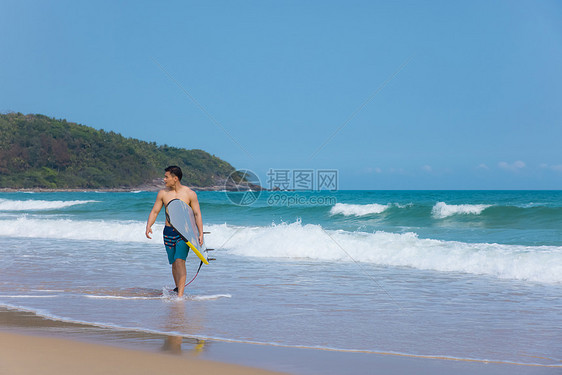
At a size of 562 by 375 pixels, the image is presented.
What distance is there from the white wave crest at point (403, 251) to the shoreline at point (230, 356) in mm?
5304

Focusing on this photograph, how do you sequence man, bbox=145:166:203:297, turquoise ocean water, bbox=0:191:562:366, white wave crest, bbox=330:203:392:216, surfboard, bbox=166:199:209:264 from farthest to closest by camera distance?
1. white wave crest, bbox=330:203:392:216
2. man, bbox=145:166:203:297
3. surfboard, bbox=166:199:209:264
4. turquoise ocean water, bbox=0:191:562:366

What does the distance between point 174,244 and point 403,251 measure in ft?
18.9

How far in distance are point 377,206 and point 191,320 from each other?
71.6 ft

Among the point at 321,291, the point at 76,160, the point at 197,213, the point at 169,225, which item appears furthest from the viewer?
the point at 76,160

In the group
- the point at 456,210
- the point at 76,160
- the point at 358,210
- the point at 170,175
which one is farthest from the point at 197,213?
the point at 76,160

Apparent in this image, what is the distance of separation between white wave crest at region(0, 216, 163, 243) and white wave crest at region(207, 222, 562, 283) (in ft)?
9.28

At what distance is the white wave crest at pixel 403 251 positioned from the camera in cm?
912

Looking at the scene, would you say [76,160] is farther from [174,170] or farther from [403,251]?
[174,170]

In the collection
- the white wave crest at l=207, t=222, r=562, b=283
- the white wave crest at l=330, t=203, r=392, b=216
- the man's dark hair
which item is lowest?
the white wave crest at l=207, t=222, r=562, b=283

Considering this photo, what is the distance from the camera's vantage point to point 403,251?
11086mm

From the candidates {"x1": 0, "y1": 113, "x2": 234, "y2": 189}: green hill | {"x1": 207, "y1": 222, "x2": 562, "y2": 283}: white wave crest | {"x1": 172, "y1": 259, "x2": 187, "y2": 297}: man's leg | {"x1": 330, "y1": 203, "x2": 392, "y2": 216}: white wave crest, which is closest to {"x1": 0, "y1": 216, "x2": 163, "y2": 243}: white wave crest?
{"x1": 207, "y1": 222, "x2": 562, "y2": 283}: white wave crest

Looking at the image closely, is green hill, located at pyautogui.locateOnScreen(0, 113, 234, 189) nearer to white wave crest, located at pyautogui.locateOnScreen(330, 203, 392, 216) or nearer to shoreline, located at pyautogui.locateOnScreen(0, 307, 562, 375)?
white wave crest, located at pyautogui.locateOnScreen(330, 203, 392, 216)

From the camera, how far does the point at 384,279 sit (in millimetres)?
8594

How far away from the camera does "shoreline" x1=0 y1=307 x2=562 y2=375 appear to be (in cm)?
395
